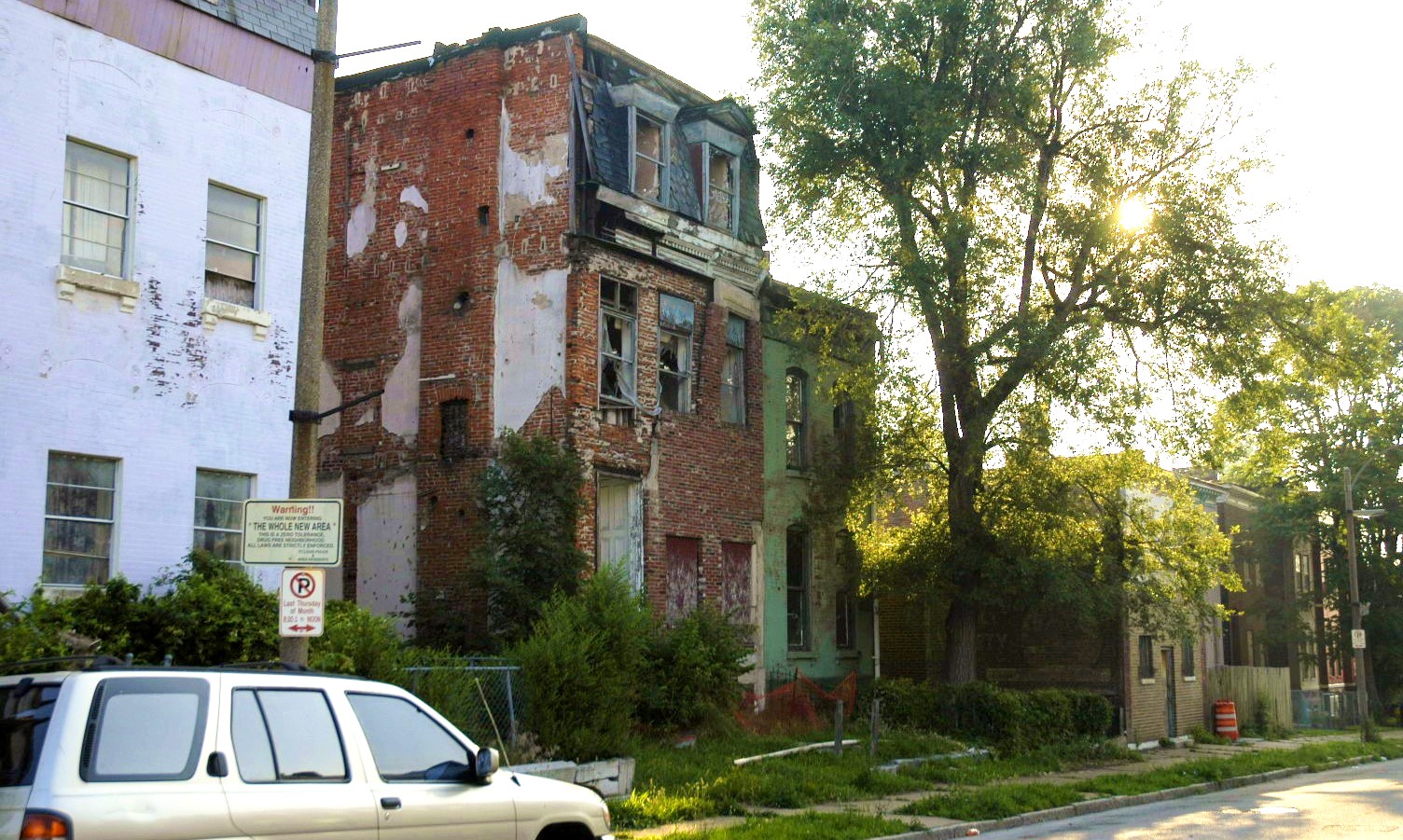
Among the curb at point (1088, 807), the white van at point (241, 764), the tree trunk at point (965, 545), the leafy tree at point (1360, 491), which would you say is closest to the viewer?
the white van at point (241, 764)

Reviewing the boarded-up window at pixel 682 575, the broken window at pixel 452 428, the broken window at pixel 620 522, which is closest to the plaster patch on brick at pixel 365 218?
the broken window at pixel 452 428

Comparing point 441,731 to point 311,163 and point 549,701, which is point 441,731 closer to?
point 311,163

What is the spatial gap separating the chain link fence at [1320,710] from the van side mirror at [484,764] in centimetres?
4087

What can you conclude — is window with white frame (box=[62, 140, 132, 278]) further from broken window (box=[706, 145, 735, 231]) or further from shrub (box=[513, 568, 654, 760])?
broken window (box=[706, 145, 735, 231])

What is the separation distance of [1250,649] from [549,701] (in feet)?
134

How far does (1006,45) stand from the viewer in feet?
81.3

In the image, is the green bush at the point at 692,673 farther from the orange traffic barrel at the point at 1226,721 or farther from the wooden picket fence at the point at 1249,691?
the wooden picket fence at the point at 1249,691

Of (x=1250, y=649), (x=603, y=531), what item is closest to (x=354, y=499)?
(x=603, y=531)

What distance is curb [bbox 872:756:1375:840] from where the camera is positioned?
15.0 meters

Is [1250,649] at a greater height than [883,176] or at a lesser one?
lesser

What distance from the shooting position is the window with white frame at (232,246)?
51.5 ft

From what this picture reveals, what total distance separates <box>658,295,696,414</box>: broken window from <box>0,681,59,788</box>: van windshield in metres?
17.6

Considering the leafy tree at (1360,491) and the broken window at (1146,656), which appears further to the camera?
the leafy tree at (1360,491)

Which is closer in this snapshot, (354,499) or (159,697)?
(159,697)
